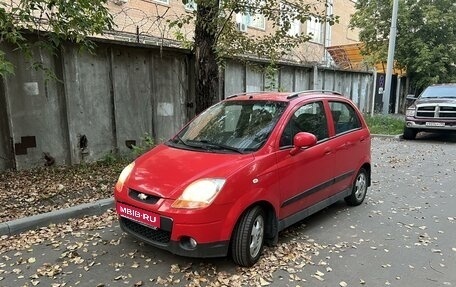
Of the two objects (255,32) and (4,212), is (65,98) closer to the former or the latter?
(4,212)

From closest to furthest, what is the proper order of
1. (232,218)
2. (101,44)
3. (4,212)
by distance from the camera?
(232,218) → (4,212) → (101,44)

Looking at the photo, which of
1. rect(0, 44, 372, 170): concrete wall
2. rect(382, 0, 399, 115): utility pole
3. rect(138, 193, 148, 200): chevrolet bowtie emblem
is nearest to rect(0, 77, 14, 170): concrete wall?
rect(0, 44, 372, 170): concrete wall

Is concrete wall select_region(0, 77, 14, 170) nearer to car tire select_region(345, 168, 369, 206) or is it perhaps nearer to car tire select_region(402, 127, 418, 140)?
car tire select_region(345, 168, 369, 206)

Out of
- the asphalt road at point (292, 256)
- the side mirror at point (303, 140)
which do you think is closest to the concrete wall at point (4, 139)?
the asphalt road at point (292, 256)

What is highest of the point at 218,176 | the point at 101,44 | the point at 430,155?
the point at 101,44

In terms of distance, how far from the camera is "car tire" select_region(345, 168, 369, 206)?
5.72m

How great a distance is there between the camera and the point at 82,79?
7141 millimetres

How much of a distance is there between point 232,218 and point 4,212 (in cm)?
319

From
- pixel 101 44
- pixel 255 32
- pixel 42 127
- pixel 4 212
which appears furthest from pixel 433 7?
pixel 4 212

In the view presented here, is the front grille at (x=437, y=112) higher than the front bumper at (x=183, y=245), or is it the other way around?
the front grille at (x=437, y=112)

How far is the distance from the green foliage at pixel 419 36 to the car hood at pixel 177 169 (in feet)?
61.2

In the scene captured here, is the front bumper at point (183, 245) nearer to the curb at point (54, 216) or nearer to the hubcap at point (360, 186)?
the curb at point (54, 216)

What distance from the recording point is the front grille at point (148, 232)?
3.67 metres

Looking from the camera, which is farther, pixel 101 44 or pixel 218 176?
pixel 101 44
